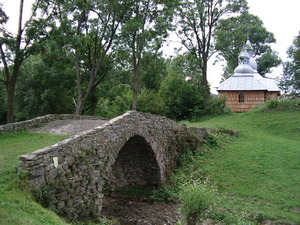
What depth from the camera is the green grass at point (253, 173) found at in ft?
34.3

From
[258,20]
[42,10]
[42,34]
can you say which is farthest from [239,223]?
[258,20]

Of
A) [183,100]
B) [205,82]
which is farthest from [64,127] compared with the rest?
[205,82]

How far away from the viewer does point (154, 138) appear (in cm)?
1323

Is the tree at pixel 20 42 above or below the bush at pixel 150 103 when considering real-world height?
above

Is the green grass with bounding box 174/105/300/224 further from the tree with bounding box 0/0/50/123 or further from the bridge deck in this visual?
the tree with bounding box 0/0/50/123

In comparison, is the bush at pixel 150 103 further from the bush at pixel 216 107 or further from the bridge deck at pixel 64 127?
the bridge deck at pixel 64 127

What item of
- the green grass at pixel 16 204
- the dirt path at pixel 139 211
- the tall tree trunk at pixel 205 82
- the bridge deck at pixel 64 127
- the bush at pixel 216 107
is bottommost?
the dirt path at pixel 139 211

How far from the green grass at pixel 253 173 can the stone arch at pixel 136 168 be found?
1.23 metres

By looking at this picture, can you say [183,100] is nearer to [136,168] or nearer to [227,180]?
[136,168]

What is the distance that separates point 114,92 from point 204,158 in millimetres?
17718

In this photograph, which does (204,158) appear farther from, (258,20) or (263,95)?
(258,20)

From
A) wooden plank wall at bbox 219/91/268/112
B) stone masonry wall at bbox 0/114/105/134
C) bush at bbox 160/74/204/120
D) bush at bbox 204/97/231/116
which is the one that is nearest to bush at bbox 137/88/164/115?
bush at bbox 160/74/204/120

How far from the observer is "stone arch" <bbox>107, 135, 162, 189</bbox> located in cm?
1344

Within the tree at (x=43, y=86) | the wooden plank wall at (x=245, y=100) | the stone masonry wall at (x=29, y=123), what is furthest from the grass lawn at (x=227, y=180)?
the tree at (x=43, y=86)
